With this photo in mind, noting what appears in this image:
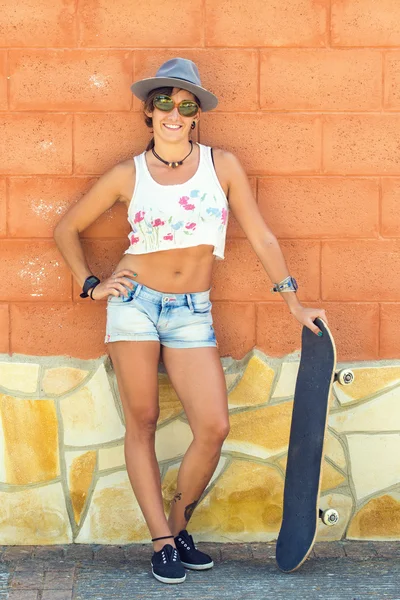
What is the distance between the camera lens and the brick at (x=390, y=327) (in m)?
4.48

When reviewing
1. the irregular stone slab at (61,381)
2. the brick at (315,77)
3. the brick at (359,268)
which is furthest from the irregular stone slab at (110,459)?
the brick at (315,77)

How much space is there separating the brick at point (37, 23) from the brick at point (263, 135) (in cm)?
77

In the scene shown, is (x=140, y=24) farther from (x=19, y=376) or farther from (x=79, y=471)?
(x=79, y=471)

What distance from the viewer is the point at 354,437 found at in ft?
14.8

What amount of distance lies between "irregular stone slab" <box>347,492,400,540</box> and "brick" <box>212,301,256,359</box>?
1016 millimetres

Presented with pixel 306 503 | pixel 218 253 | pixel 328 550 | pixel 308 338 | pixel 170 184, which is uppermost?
pixel 170 184

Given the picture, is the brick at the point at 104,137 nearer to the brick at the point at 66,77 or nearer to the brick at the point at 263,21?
the brick at the point at 66,77

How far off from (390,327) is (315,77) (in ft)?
4.06

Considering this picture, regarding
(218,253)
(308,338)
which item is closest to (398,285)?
(308,338)

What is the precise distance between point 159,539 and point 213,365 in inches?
31.4

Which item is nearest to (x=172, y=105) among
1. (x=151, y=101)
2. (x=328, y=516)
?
(x=151, y=101)

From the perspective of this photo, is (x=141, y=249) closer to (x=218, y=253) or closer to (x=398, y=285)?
(x=218, y=253)

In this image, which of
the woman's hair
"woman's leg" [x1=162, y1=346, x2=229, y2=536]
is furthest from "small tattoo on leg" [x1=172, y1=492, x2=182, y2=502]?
the woman's hair

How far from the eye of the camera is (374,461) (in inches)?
178
